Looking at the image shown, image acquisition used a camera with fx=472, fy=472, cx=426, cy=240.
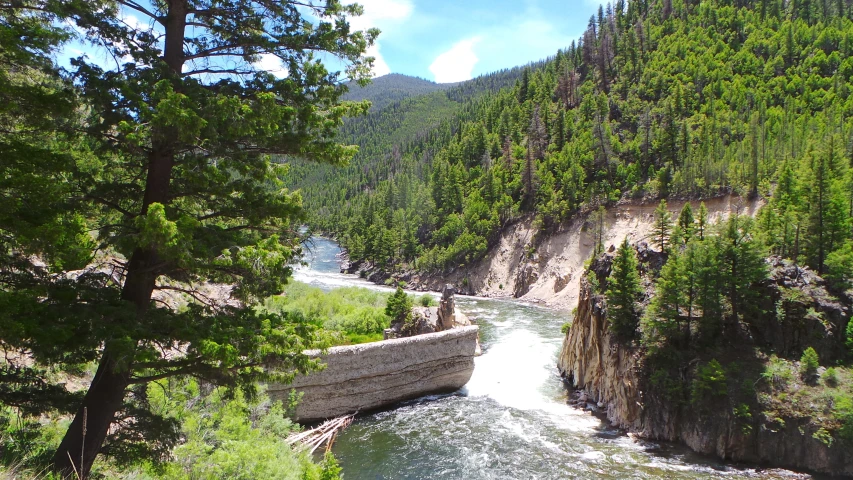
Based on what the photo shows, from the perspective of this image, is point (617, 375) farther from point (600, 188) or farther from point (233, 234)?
point (600, 188)

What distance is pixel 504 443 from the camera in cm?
2005

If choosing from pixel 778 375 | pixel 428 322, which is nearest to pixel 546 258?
pixel 428 322

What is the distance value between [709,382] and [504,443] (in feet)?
28.8

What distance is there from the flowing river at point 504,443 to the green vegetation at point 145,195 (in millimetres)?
5477

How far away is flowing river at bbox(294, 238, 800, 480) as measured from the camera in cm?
1762

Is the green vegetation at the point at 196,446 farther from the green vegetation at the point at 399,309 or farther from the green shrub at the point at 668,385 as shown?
the green shrub at the point at 668,385

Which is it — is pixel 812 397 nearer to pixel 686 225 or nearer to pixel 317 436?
pixel 686 225

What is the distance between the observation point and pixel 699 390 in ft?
63.9

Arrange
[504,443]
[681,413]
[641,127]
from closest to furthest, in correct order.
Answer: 1. [504,443]
2. [681,413]
3. [641,127]

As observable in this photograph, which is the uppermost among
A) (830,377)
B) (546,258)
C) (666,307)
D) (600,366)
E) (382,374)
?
(546,258)

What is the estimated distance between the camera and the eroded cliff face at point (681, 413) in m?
17.5

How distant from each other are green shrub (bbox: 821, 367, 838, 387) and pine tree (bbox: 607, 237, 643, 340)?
7.22m

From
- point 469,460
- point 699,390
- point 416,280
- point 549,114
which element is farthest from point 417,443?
point 549,114

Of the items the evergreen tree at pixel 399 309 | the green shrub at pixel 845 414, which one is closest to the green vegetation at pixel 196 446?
the evergreen tree at pixel 399 309
